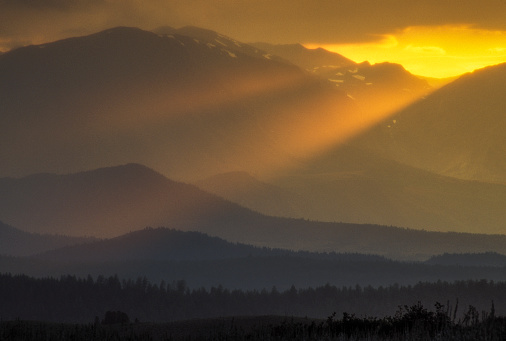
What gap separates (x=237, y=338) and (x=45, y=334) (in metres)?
12.0

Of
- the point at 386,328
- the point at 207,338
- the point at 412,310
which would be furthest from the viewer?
the point at 412,310

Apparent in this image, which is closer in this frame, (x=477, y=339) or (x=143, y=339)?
(x=477, y=339)

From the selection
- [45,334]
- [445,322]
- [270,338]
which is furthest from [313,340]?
[45,334]

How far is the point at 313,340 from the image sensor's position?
50500 millimetres

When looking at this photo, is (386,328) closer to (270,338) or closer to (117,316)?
(270,338)

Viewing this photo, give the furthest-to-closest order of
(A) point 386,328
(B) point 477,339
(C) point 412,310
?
(C) point 412,310, (A) point 386,328, (B) point 477,339

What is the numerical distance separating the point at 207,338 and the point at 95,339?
21.5ft

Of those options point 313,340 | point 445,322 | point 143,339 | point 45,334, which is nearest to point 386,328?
point 445,322

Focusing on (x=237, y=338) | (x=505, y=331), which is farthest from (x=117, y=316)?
(x=505, y=331)

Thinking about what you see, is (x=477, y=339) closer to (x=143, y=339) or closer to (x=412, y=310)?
(x=412, y=310)

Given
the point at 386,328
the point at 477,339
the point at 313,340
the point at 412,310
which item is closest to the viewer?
the point at 477,339

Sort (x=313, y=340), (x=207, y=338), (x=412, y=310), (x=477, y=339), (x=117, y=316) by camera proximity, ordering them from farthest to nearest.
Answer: (x=117, y=316) → (x=412, y=310) → (x=207, y=338) → (x=313, y=340) → (x=477, y=339)

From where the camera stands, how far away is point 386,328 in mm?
58500

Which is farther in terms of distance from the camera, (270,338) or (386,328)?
(386,328)
